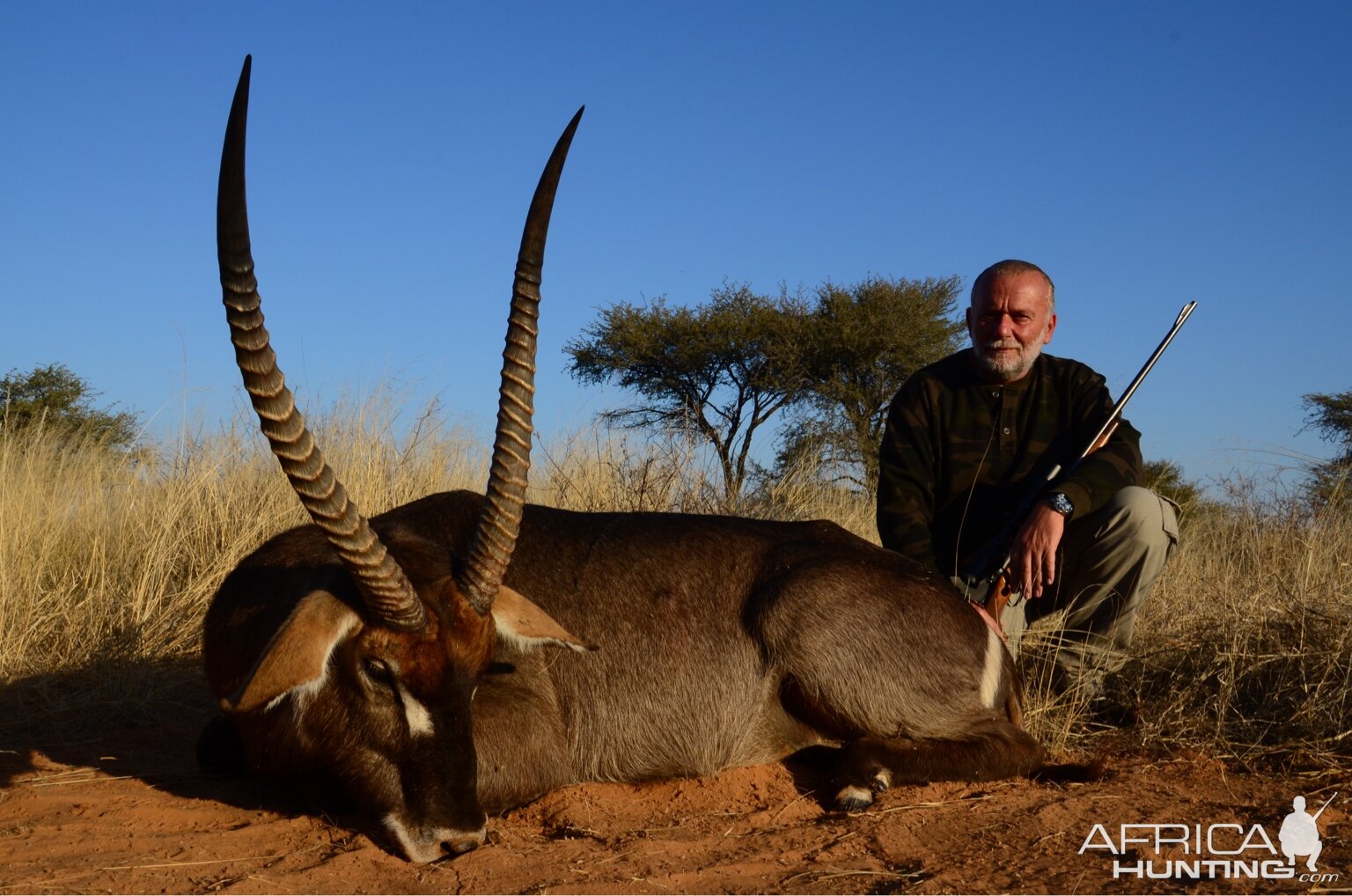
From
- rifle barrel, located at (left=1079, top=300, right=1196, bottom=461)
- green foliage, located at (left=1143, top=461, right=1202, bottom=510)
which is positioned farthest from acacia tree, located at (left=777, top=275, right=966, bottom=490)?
rifle barrel, located at (left=1079, top=300, right=1196, bottom=461)

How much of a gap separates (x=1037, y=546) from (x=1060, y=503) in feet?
0.67

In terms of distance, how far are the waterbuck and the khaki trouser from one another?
3.20 feet

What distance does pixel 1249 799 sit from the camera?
397cm

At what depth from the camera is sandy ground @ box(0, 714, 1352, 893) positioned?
3.17 m

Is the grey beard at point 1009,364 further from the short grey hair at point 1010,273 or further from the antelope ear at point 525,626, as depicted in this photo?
the antelope ear at point 525,626

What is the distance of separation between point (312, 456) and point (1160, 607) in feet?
16.1

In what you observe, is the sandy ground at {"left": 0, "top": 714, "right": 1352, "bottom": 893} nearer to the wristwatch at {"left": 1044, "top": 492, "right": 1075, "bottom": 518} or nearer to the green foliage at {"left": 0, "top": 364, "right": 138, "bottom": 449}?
the wristwatch at {"left": 1044, "top": 492, "right": 1075, "bottom": 518}

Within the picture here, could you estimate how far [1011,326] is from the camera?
5.64 meters

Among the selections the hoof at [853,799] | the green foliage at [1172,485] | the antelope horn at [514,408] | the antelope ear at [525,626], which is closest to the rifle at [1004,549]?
the hoof at [853,799]

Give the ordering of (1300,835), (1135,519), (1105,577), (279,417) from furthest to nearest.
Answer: (1105,577), (1135,519), (1300,835), (279,417)

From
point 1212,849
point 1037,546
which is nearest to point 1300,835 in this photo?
point 1212,849

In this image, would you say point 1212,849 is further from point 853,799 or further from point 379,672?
point 379,672

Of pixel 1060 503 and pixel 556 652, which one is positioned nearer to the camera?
pixel 556 652

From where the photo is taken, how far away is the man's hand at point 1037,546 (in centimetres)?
493
